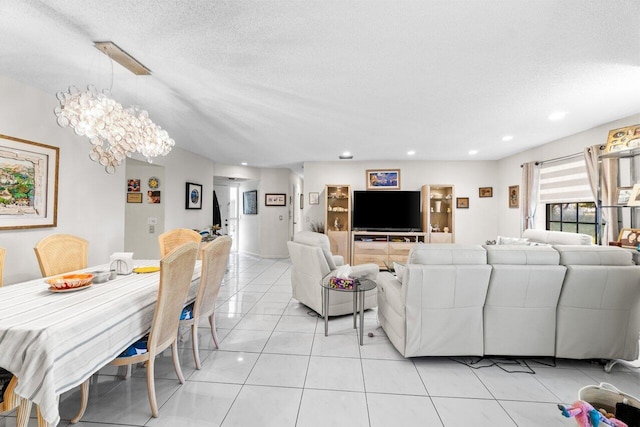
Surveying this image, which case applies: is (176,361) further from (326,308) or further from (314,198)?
(314,198)

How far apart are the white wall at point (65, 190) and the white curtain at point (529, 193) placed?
6.64 m

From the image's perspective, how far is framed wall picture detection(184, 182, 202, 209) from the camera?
546 cm

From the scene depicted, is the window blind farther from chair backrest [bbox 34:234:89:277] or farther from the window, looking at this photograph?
chair backrest [bbox 34:234:89:277]

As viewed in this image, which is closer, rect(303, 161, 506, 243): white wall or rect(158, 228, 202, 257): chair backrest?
rect(158, 228, 202, 257): chair backrest

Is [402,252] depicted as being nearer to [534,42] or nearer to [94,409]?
[534,42]

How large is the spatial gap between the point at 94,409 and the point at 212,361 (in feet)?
2.60

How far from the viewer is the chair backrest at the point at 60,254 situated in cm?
227

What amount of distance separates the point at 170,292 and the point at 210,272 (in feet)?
1.71

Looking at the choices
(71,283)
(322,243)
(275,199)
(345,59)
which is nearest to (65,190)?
(71,283)

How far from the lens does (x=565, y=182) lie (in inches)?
177

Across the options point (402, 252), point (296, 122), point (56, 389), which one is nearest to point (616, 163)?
point (402, 252)

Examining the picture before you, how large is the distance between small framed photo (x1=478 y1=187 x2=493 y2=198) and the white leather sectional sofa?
4.31 metres

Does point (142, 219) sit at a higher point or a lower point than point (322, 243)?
higher

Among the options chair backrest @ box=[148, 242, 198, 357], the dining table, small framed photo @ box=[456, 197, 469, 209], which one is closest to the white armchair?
chair backrest @ box=[148, 242, 198, 357]
